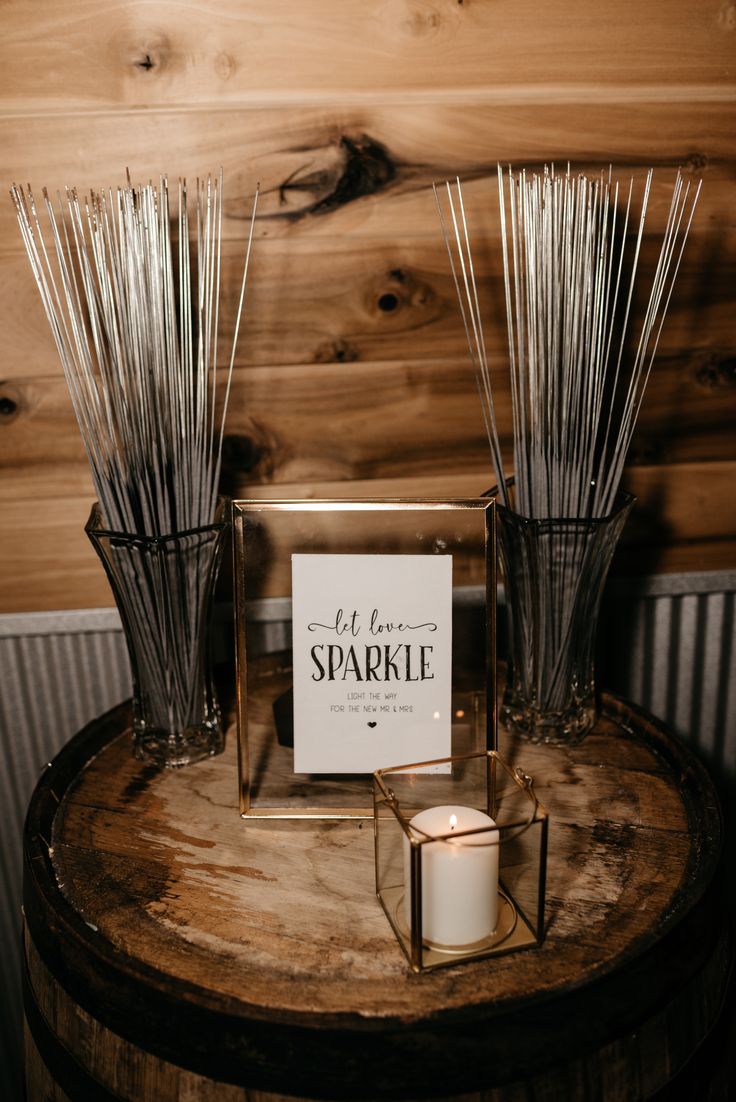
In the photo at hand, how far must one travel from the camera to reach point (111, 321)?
2.94ft

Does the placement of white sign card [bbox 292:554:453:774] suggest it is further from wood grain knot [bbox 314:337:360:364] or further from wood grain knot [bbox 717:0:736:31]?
wood grain knot [bbox 717:0:736:31]

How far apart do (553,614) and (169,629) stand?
0.41 metres

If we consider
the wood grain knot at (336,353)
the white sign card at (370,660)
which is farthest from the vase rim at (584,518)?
the wood grain knot at (336,353)

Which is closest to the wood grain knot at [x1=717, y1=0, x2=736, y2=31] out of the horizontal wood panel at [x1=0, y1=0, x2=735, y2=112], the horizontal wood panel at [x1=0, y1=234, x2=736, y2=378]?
the horizontal wood panel at [x1=0, y1=0, x2=735, y2=112]

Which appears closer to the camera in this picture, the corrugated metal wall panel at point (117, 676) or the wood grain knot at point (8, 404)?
Answer: the wood grain knot at point (8, 404)

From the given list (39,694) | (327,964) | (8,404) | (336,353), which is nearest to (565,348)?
(336,353)

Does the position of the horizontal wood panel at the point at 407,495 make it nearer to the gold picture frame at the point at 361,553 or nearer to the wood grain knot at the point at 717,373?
the wood grain knot at the point at 717,373

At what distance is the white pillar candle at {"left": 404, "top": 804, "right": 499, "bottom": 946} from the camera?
685 millimetres

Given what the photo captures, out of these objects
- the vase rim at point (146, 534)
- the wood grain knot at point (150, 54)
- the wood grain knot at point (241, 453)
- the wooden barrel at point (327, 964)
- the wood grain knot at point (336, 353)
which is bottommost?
the wooden barrel at point (327, 964)

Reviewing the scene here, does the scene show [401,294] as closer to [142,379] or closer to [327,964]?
[142,379]

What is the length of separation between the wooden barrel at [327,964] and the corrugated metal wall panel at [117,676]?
0.40 metres

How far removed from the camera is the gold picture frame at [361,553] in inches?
33.3

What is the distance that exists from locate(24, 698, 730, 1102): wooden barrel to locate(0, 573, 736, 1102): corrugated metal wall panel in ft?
1.30

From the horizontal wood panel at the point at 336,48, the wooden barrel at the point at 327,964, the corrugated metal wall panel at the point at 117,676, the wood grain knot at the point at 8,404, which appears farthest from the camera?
the corrugated metal wall panel at the point at 117,676
